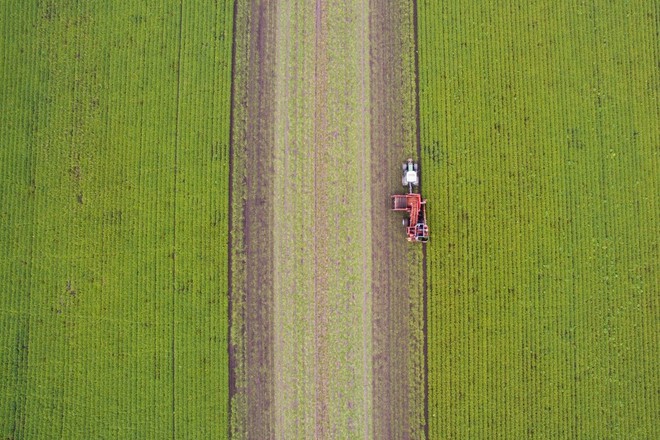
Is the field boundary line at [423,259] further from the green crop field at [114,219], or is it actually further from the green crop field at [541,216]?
the green crop field at [114,219]

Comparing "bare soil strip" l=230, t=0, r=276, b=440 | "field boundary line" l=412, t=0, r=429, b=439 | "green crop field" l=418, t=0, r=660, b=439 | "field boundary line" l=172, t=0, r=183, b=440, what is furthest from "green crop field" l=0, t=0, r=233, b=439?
"green crop field" l=418, t=0, r=660, b=439

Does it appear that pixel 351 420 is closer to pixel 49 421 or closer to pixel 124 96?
pixel 49 421

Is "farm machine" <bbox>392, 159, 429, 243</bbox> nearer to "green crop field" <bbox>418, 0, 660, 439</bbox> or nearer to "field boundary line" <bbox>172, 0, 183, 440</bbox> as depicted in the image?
"green crop field" <bbox>418, 0, 660, 439</bbox>

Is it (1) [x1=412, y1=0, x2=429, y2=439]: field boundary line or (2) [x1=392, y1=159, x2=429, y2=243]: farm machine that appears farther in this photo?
(2) [x1=392, y1=159, x2=429, y2=243]: farm machine

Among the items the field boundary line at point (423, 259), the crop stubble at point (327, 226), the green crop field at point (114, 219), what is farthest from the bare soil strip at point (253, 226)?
the field boundary line at point (423, 259)

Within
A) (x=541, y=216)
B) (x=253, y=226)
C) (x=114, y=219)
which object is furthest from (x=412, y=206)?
(x=114, y=219)

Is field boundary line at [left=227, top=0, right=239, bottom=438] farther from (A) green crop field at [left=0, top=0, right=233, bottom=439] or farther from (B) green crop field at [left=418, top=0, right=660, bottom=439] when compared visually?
(B) green crop field at [left=418, top=0, right=660, bottom=439]
